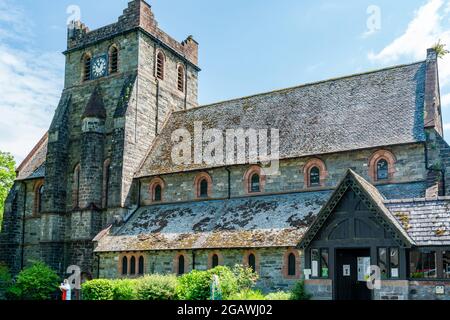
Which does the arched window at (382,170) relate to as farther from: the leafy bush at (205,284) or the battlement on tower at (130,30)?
the battlement on tower at (130,30)

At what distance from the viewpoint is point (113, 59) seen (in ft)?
143

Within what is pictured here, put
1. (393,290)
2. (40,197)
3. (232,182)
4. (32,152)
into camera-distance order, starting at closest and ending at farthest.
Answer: (393,290) < (232,182) < (40,197) < (32,152)

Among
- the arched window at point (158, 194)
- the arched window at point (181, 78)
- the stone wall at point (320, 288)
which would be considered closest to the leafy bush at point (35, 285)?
the arched window at point (158, 194)

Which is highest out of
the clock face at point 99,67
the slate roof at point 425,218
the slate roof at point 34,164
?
the clock face at point 99,67

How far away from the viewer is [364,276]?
73.8 ft

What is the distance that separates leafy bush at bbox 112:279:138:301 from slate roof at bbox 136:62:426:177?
9.86m

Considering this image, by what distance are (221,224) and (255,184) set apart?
12.6 feet

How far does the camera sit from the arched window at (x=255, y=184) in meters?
34.4

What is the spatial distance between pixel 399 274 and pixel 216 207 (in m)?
16.3

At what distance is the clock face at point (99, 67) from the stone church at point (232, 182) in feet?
0.36

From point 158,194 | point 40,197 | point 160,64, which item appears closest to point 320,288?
point 158,194

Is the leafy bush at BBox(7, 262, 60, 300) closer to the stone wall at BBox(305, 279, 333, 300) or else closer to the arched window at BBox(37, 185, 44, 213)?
the arched window at BBox(37, 185, 44, 213)

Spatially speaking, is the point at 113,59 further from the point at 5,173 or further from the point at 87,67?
the point at 5,173
